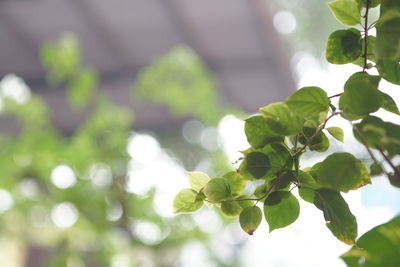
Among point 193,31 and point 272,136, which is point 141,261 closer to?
point 193,31

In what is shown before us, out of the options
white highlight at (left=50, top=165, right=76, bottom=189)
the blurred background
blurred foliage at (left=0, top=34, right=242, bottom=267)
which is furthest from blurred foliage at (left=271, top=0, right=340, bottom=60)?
white highlight at (left=50, top=165, right=76, bottom=189)

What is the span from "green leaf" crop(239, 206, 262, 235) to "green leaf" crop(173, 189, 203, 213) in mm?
27

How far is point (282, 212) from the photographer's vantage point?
1.01ft

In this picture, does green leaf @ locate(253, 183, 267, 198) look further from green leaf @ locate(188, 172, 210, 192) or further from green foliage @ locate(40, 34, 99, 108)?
green foliage @ locate(40, 34, 99, 108)

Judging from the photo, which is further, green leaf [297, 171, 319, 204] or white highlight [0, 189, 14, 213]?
white highlight [0, 189, 14, 213]

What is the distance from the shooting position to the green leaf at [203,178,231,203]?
0.29m

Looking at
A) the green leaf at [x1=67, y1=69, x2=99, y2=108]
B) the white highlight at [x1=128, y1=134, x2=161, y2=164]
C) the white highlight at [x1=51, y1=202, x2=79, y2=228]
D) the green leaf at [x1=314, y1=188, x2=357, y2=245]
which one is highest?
the green leaf at [x1=67, y1=69, x2=99, y2=108]

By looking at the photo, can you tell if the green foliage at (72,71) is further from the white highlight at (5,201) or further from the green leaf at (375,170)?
the green leaf at (375,170)

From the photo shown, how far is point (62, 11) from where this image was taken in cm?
284

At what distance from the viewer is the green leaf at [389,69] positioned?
11.8 inches

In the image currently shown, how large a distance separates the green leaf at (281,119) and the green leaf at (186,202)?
0.23 ft

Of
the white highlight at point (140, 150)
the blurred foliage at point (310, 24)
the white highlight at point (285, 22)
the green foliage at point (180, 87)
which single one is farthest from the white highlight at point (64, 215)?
the blurred foliage at point (310, 24)

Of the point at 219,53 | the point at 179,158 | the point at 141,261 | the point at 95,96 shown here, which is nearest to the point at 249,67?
the point at 219,53

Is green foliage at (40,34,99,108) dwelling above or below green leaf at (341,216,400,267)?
above
